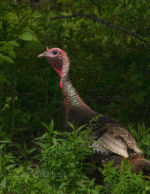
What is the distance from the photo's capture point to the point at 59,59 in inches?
235

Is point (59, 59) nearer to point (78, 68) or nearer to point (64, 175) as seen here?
point (78, 68)

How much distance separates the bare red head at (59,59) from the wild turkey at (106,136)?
57mm

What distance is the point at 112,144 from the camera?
16.0ft

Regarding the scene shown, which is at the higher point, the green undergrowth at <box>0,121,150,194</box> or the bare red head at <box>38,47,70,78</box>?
the bare red head at <box>38,47,70,78</box>

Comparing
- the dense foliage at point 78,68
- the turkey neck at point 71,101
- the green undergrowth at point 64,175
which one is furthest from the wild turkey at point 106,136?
the dense foliage at point 78,68

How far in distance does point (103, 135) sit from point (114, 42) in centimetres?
188

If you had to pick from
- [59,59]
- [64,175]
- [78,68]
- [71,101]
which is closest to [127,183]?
[64,175]

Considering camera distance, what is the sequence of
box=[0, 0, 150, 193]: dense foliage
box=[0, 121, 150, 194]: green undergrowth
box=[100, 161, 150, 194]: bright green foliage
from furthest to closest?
box=[0, 0, 150, 193]: dense foliage, box=[0, 121, 150, 194]: green undergrowth, box=[100, 161, 150, 194]: bright green foliage

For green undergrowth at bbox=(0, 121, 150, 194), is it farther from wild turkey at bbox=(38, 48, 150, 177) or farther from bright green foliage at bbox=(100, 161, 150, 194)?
wild turkey at bbox=(38, 48, 150, 177)

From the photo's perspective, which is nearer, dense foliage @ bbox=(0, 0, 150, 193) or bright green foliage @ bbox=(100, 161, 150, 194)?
bright green foliage @ bbox=(100, 161, 150, 194)

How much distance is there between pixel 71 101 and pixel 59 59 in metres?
0.61

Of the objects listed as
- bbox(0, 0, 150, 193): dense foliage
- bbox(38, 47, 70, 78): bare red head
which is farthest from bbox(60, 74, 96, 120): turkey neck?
bbox(0, 0, 150, 193): dense foliage

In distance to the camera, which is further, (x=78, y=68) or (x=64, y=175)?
(x=78, y=68)

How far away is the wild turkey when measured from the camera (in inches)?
187
